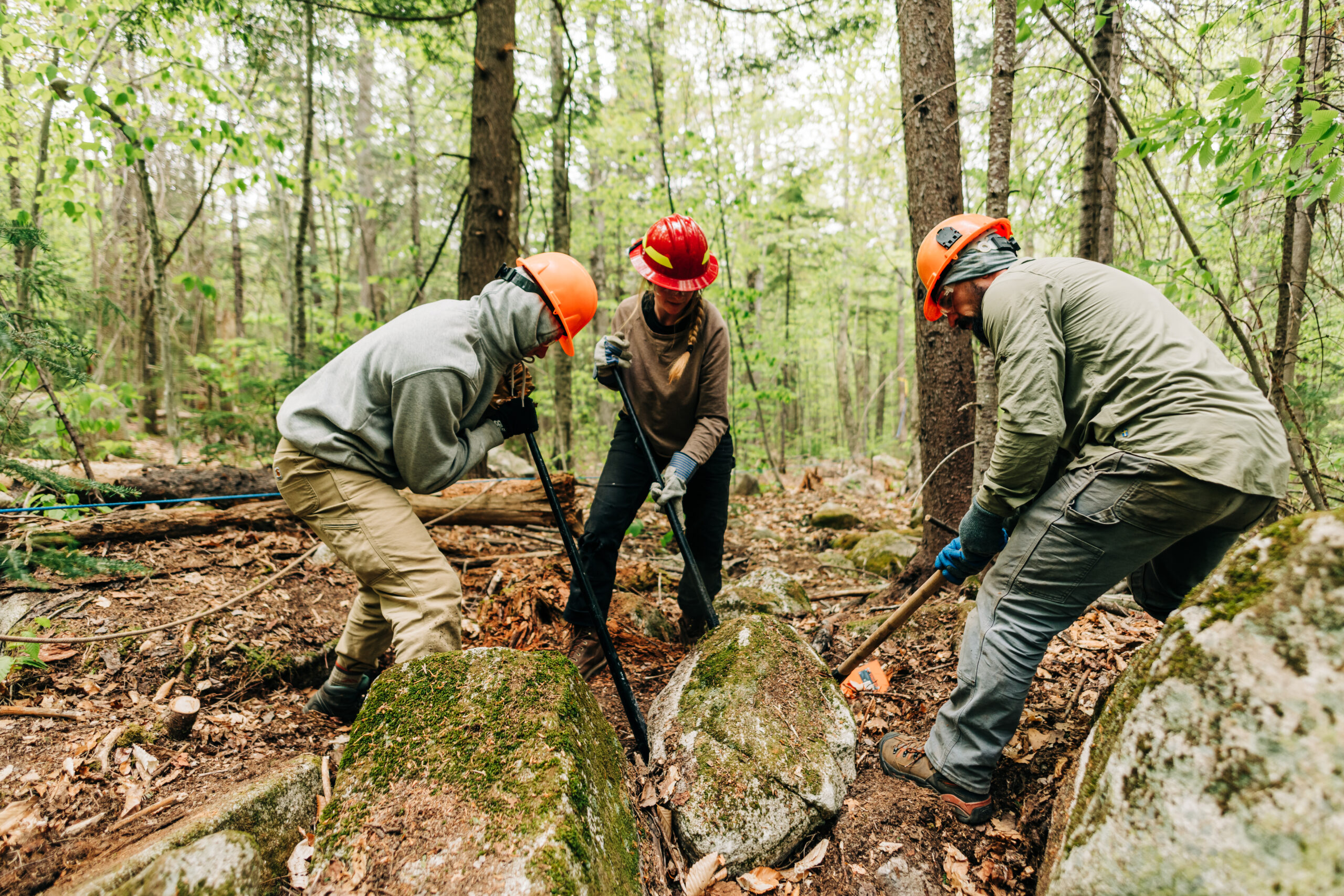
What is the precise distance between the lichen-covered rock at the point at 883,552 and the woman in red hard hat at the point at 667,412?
8.36 feet

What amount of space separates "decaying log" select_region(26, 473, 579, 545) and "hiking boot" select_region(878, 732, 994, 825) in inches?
112

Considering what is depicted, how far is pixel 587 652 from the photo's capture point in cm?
333

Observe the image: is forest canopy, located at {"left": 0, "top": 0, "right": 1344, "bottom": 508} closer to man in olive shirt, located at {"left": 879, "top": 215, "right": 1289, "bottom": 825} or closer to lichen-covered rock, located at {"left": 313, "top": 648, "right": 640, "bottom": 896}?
man in olive shirt, located at {"left": 879, "top": 215, "right": 1289, "bottom": 825}

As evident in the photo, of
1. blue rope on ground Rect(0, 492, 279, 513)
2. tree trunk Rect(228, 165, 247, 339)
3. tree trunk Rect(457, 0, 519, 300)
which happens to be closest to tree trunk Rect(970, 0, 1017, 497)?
tree trunk Rect(457, 0, 519, 300)

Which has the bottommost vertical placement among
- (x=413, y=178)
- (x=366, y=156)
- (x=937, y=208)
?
(x=937, y=208)

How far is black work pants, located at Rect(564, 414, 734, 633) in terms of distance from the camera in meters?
3.25

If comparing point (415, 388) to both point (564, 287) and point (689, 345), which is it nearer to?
point (564, 287)

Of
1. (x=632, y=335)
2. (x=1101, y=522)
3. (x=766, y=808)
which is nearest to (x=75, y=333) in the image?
(x=632, y=335)

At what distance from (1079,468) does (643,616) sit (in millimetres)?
2813

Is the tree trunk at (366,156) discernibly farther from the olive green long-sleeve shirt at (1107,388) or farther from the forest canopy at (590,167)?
the olive green long-sleeve shirt at (1107,388)

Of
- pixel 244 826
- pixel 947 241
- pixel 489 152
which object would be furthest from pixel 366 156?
pixel 244 826

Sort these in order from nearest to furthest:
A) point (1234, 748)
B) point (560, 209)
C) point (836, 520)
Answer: point (1234, 748)
point (836, 520)
point (560, 209)

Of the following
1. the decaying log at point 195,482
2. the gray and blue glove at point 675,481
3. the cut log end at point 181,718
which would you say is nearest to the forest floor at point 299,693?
the cut log end at point 181,718

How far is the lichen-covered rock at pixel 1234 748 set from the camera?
1234 millimetres
